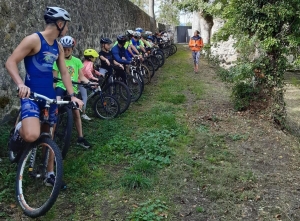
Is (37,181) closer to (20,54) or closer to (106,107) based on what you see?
(20,54)

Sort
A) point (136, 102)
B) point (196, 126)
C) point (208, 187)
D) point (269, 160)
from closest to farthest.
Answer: point (208, 187)
point (269, 160)
point (196, 126)
point (136, 102)

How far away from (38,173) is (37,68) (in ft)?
3.99

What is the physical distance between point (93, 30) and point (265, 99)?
20.3ft

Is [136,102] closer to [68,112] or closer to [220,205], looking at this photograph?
[68,112]

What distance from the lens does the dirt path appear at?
3.83 meters

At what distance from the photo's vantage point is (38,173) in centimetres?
386

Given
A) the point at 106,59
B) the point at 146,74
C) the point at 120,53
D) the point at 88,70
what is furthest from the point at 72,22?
the point at 146,74

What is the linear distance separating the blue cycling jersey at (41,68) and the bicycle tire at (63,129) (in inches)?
34.2

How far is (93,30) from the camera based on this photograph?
36.2 ft

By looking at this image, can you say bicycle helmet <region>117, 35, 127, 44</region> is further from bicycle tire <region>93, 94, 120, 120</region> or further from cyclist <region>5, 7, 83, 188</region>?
cyclist <region>5, 7, 83, 188</region>

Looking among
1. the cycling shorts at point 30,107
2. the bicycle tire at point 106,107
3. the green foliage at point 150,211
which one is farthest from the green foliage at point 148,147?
the cycling shorts at point 30,107

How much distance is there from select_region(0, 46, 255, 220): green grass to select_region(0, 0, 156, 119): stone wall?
3.18 ft

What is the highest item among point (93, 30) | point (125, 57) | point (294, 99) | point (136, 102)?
point (93, 30)

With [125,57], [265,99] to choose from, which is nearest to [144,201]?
[265,99]
